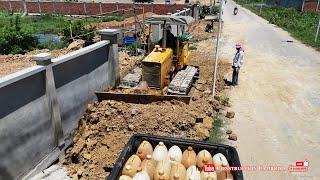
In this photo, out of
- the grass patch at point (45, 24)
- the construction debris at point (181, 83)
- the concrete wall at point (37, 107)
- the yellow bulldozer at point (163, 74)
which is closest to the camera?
the concrete wall at point (37, 107)

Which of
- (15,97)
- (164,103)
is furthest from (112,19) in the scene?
(15,97)

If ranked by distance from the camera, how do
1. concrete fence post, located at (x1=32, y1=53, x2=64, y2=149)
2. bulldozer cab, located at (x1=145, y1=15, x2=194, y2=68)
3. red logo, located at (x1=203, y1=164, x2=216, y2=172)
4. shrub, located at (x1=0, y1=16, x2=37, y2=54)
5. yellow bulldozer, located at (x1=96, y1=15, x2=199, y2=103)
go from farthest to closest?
shrub, located at (x1=0, y1=16, x2=37, y2=54)
bulldozer cab, located at (x1=145, y1=15, x2=194, y2=68)
yellow bulldozer, located at (x1=96, y1=15, x2=199, y2=103)
concrete fence post, located at (x1=32, y1=53, x2=64, y2=149)
red logo, located at (x1=203, y1=164, x2=216, y2=172)

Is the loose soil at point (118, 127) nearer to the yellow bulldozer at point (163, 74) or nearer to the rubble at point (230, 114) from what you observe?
the yellow bulldozer at point (163, 74)

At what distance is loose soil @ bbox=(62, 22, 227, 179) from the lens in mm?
7797

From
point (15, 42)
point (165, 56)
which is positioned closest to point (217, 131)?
point (165, 56)

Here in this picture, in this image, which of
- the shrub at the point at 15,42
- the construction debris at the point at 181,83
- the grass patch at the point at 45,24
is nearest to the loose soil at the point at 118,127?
the construction debris at the point at 181,83

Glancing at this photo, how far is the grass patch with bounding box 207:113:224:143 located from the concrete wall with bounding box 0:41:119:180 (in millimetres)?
3914

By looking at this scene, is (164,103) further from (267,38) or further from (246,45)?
(267,38)

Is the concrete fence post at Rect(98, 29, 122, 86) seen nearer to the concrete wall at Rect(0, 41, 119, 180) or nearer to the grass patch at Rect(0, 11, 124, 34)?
the concrete wall at Rect(0, 41, 119, 180)

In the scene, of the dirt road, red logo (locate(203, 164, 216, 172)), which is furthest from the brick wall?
red logo (locate(203, 164, 216, 172))

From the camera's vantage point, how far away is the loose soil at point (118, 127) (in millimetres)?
7797

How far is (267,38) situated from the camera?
82.0ft

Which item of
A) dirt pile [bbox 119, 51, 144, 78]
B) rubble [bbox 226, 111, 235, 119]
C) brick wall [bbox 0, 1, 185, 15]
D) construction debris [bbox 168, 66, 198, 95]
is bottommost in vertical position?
rubble [bbox 226, 111, 235, 119]

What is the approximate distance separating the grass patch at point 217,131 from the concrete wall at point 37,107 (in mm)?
3914
